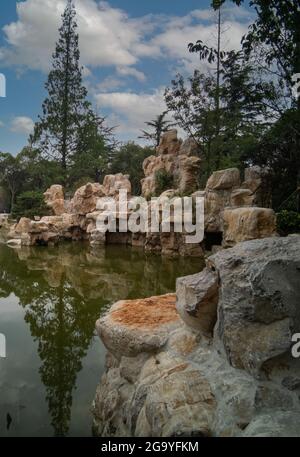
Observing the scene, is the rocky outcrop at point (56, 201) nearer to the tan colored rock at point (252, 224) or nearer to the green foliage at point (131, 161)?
the green foliage at point (131, 161)

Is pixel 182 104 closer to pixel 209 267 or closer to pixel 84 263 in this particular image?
pixel 84 263

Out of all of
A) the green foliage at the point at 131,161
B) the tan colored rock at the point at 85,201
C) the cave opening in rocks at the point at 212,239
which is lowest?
the cave opening in rocks at the point at 212,239

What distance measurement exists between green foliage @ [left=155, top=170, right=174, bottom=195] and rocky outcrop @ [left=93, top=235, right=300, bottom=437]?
15.0m

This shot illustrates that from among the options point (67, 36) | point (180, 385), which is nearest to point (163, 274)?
point (180, 385)

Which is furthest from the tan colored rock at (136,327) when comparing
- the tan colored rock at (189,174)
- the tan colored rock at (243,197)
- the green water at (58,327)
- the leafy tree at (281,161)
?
the tan colored rock at (189,174)

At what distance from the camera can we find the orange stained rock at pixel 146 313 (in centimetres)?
338

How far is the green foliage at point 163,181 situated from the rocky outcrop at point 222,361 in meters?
15.0

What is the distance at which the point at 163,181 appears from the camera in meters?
18.0

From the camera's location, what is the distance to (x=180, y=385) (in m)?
2.43

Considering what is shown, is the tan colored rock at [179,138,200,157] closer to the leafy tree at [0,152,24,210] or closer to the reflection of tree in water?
the reflection of tree in water

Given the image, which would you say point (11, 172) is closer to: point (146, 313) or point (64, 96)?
point (64, 96)

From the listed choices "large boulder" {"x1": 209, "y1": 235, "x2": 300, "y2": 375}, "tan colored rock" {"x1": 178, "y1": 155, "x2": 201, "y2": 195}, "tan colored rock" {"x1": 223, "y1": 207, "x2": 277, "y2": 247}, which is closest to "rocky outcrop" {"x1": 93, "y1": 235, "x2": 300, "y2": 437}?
"large boulder" {"x1": 209, "y1": 235, "x2": 300, "y2": 375}

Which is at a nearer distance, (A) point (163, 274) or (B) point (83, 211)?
(A) point (163, 274)

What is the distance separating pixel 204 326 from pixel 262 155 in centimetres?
1049
